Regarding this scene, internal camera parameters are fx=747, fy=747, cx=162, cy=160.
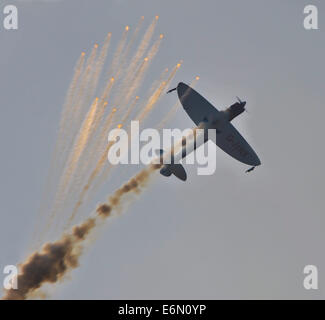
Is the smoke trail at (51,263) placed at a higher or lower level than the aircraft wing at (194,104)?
lower

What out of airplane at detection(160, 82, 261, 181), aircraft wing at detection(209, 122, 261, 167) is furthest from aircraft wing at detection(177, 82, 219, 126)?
aircraft wing at detection(209, 122, 261, 167)

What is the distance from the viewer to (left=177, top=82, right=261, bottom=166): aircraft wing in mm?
131125

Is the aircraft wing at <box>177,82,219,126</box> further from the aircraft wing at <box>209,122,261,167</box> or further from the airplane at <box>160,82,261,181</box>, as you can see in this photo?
the aircraft wing at <box>209,122,261,167</box>

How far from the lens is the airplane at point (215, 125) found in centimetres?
12925

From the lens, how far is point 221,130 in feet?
430

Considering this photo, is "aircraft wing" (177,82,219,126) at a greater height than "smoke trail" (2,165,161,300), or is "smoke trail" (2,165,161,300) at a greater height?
"aircraft wing" (177,82,219,126)

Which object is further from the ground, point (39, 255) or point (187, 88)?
point (187, 88)

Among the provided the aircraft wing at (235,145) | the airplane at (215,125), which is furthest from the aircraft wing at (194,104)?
the aircraft wing at (235,145)

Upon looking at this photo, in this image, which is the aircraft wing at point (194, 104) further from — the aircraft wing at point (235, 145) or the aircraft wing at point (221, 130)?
the aircraft wing at point (235, 145)

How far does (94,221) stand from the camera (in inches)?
4808

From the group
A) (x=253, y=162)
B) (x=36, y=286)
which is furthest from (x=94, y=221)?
(x=253, y=162)
